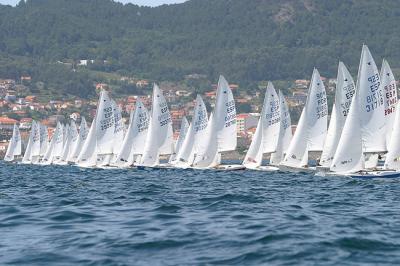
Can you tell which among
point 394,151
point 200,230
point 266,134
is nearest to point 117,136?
point 266,134

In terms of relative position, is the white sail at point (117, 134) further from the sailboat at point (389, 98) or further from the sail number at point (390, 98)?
the sail number at point (390, 98)

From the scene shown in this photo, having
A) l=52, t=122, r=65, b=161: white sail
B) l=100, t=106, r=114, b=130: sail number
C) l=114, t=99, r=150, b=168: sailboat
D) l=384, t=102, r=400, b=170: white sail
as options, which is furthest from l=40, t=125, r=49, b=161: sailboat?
l=384, t=102, r=400, b=170: white sail

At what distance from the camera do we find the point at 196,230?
2608 centimetres

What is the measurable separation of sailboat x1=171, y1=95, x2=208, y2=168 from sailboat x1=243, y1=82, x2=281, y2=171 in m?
5.72

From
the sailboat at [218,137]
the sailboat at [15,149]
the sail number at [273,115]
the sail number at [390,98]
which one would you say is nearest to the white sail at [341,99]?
the sail number at [390,98]

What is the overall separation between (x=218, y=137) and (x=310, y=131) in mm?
10556

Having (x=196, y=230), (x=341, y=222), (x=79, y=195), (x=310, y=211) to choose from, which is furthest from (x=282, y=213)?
(x=79, y=195)

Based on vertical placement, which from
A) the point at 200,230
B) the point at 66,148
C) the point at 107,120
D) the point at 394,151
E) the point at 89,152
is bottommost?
the point at 200,230

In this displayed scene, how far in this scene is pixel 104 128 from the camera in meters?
92.5

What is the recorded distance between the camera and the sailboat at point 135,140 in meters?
87.2

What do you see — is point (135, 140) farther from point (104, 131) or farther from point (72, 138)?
point (72, 138)

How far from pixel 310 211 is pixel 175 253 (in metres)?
10.0

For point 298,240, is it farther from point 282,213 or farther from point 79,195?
point 79,195

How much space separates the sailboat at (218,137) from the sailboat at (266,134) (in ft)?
6.93
